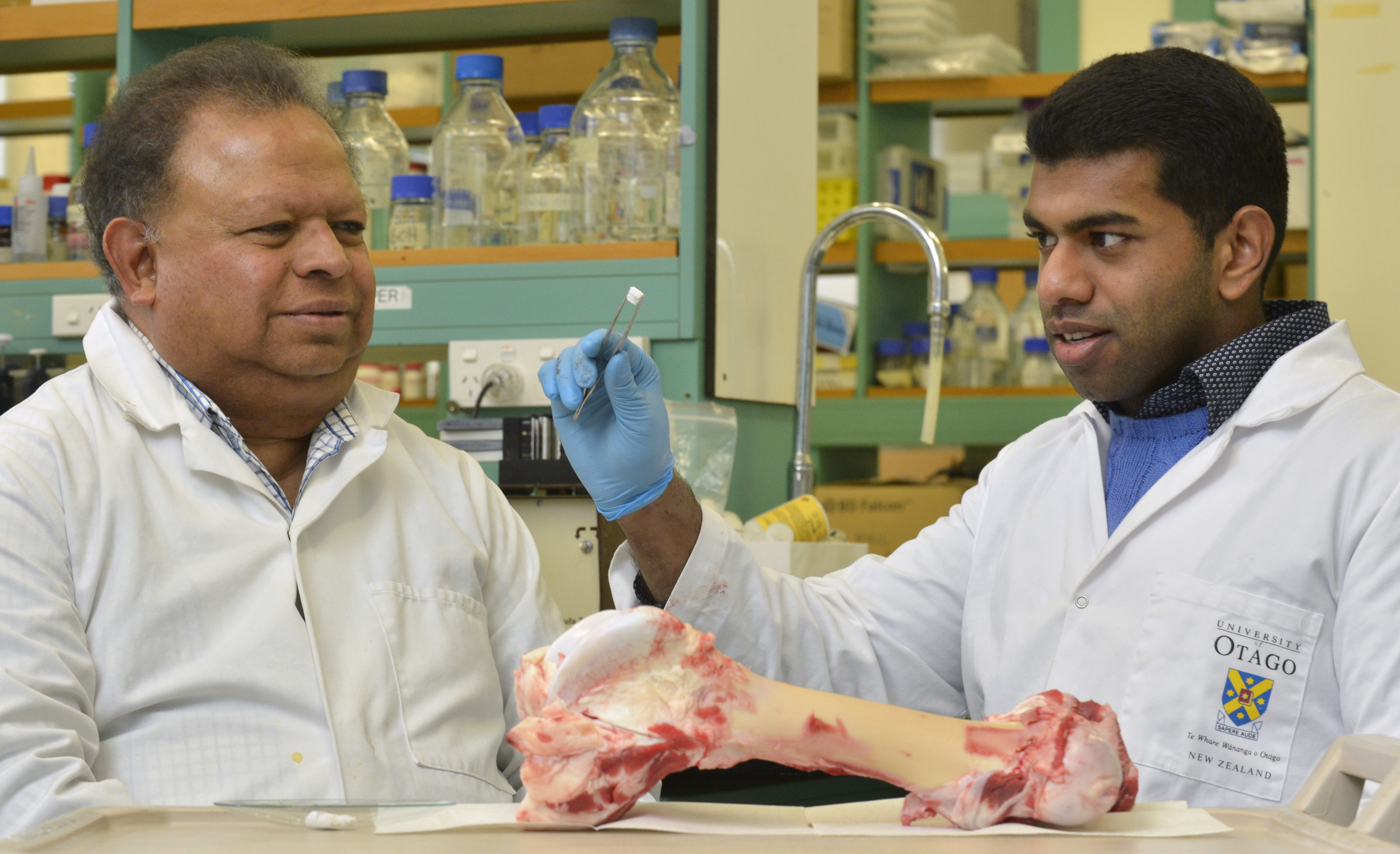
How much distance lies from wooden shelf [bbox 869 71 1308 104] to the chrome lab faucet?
1791mm

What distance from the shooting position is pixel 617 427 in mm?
1274

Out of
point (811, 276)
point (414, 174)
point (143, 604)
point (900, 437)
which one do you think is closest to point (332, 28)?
point (414, 174)

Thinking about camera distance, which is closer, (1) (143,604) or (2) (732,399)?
(1) (143,604)

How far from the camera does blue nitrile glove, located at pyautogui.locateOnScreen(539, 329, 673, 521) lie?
1239mm

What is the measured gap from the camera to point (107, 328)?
137 centimetres

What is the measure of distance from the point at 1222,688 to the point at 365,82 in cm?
163

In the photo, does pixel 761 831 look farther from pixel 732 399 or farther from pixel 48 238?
pixel 48 238

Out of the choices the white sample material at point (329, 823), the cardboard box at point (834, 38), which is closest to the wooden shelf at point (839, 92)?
the cardboard box at point (834, 38)

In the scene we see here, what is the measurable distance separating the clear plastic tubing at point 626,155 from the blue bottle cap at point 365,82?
37 cm

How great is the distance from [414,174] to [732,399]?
62 centimetres

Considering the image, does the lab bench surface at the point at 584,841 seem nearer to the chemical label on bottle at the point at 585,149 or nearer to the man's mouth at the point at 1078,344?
the man's mouth at the point at 1078,344

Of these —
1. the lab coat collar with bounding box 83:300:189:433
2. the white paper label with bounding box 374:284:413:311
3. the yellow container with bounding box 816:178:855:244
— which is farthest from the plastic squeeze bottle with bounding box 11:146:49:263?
the yellow container with bounding box 816:178:855:244

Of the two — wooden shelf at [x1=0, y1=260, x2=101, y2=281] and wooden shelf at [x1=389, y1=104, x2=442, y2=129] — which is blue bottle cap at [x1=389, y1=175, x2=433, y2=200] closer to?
wooden shelf at [x1=0, y1=260, x2=101, y2=281]

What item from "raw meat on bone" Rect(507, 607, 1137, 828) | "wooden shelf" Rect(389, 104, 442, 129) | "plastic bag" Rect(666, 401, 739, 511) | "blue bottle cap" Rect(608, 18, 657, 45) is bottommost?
"raw meat on bone" Rect(507, 607, 1137, 828)
